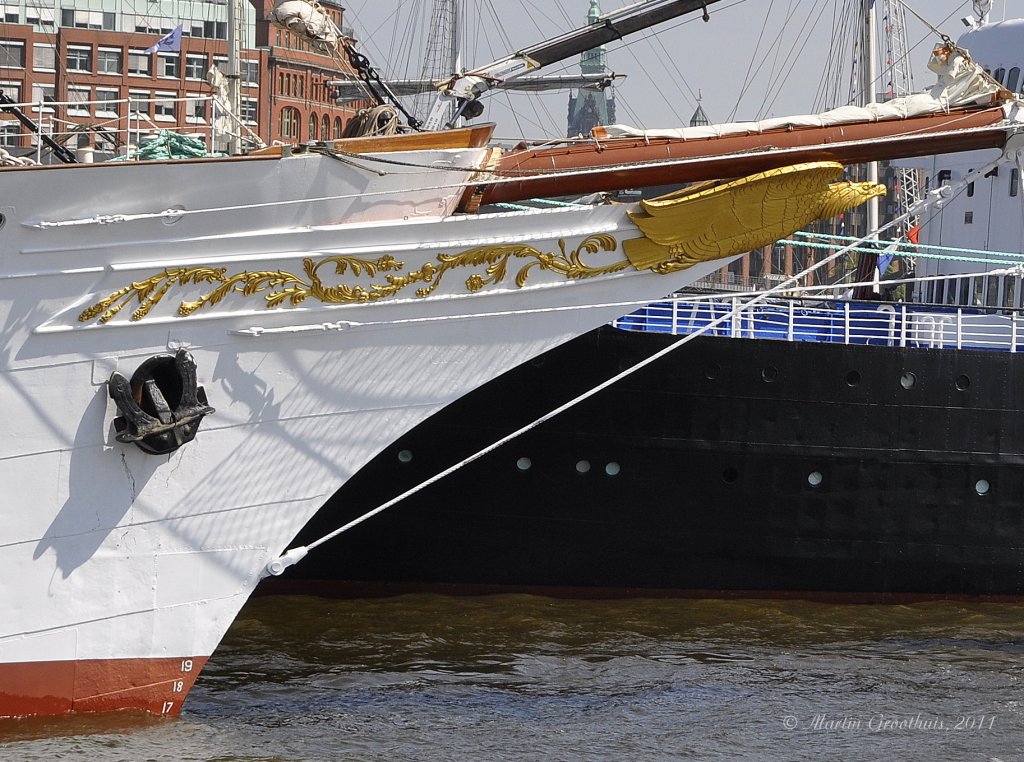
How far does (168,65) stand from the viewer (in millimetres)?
62375

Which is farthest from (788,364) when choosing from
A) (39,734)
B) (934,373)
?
(39,734)

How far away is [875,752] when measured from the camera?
26.4 feet

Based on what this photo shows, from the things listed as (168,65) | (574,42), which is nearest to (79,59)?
(168,65)

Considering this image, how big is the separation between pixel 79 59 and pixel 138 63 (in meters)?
2.70

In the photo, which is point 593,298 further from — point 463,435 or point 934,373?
point 934,373

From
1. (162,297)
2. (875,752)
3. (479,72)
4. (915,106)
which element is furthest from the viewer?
(479,72)

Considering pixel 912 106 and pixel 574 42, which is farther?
pixel 574 42

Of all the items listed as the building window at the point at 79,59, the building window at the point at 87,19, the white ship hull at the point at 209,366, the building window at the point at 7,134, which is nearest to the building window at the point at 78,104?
the building window at the point at 7,134

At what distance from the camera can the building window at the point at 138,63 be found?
61.1 m

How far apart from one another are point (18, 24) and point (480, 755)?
59488 mm

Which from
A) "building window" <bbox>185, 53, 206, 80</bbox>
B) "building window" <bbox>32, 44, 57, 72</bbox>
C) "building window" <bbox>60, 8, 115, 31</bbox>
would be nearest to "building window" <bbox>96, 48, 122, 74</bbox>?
"building window" <bbox>60, 8, 115, 31</bbox>

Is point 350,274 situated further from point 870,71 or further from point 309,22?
point 870,71

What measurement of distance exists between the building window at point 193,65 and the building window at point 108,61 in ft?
10.2

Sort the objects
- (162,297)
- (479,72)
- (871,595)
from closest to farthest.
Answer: (162,297) < (479,72) < (871,595)
